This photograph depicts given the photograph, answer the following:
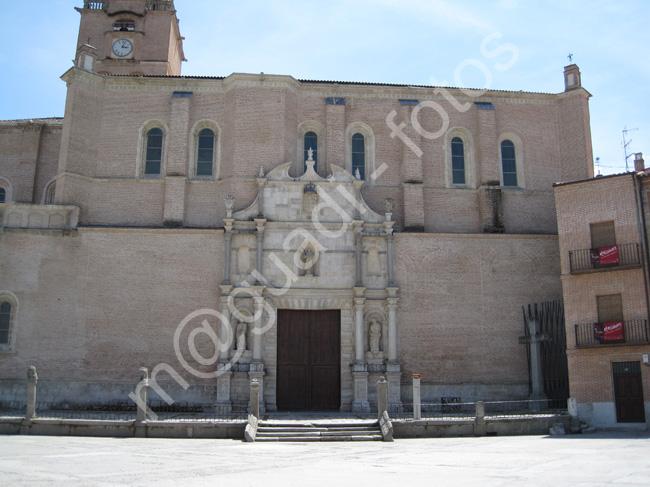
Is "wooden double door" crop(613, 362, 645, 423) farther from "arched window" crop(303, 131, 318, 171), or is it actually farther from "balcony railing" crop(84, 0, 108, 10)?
"balcony railing" crop(84, 0, 108, 10)

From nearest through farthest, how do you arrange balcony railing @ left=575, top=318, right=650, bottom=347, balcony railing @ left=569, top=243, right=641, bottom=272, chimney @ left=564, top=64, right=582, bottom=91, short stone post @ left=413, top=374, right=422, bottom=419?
short stone post @ left=413, top=374, right=422, bottom=419
balcony railing @ left=575, top=318, right=650, bottom=347
balcony railing @ left=569, top=243, right=641, bottom=272
chimney @ left=564, top=64, right=582, bottom=91

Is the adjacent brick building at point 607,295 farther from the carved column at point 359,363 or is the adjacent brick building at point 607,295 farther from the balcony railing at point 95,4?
the balcony railing at point 95,4

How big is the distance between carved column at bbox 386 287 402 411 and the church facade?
75 mm

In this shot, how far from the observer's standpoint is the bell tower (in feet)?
126

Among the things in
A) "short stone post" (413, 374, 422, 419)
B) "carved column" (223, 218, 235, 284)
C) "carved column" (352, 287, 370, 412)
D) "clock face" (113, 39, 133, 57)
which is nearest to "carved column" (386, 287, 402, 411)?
"carved column" (352, 287, 370, 412)

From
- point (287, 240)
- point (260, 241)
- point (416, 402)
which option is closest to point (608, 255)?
point (416, 402)

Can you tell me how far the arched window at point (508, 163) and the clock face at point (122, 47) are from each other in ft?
73.2

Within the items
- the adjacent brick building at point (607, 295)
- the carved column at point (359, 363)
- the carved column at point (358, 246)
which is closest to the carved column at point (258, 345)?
the carved column at point (359, 363)

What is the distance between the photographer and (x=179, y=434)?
63.1 ft

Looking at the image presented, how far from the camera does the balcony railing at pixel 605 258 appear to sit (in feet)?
75.3

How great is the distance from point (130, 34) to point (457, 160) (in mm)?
21403

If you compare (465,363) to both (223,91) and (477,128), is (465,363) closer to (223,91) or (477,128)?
(477,128)

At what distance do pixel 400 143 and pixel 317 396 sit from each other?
11.2m

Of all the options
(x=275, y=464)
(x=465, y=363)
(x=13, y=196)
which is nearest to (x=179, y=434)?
(x=275, y=464)
